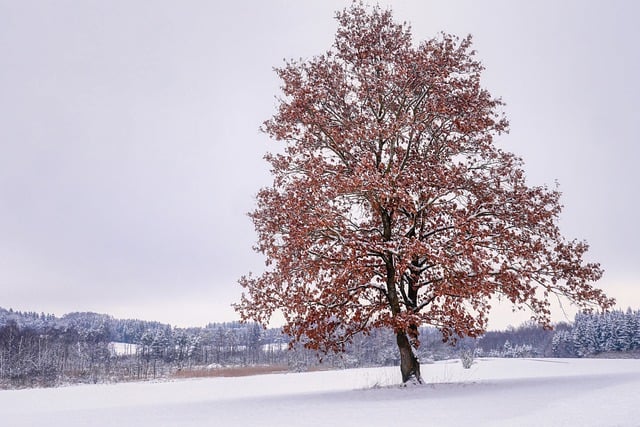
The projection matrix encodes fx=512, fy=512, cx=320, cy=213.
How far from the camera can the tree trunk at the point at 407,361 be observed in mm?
13338

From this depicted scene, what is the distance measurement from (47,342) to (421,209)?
105 m

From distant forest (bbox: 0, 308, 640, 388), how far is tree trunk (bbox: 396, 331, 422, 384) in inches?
1375

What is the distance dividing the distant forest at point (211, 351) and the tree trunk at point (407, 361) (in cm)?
3493

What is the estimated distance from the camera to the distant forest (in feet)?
249

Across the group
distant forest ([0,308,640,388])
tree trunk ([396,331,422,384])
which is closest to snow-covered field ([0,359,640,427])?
tree trunk ([396,331,422,384])

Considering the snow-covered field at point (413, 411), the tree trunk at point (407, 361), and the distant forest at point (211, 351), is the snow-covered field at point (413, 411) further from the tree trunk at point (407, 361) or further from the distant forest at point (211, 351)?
the distant forest at point (211, 351)

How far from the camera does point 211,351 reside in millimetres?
130875

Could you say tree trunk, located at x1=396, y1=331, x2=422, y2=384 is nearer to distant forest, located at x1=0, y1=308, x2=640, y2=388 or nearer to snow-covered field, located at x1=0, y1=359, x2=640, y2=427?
snow-covered field, located at x1=0, y1=359, x2=640, y2=427

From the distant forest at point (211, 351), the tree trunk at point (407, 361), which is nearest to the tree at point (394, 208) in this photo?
the tree trunk at point (407, 361)

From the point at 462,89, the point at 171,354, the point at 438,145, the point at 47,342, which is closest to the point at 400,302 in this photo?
the point at 438,145

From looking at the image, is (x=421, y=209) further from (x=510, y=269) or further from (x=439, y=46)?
(x=439, y=46)

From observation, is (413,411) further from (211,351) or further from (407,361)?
(211,351)

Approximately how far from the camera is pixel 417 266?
13758 millimetres

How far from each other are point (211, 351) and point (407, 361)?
125m
